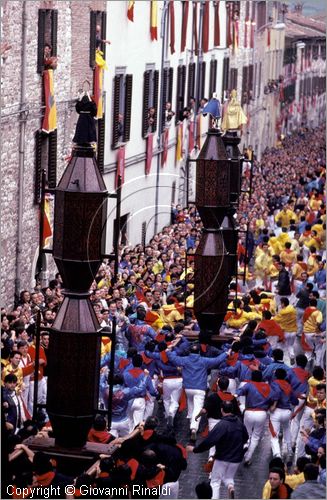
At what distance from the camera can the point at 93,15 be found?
2855 cm

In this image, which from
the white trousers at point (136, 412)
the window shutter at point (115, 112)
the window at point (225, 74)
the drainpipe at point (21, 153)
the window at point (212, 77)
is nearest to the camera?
the white trousers at point (136, 412)

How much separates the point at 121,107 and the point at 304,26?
54499mm

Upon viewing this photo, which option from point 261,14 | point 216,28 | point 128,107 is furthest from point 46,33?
point 261,14

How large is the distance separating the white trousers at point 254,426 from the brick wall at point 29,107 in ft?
21.1

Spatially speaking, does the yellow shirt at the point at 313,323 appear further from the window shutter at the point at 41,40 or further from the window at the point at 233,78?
the window at the point at 233,78

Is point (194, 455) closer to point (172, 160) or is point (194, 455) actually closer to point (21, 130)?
point (21, 130)

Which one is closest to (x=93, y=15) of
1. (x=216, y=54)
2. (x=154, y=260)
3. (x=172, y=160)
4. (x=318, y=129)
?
(x=154, y=260)

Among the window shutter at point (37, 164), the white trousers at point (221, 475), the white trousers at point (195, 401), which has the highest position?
the window shutter at point (37, 164)

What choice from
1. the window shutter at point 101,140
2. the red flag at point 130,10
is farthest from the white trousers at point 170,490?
the red flag at point 130,10

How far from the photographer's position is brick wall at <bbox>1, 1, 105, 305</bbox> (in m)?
22.6

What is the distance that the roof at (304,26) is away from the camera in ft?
267

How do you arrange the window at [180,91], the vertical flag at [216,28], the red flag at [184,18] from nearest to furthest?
the red flag at [184,18]
the window at [180,91]
the vertical flag at [216,28]

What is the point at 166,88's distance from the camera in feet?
125

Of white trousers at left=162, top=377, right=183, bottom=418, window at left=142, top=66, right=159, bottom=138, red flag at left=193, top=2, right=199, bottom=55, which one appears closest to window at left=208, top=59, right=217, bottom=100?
red flag at left=193, top=2, right=199, bottom=55
